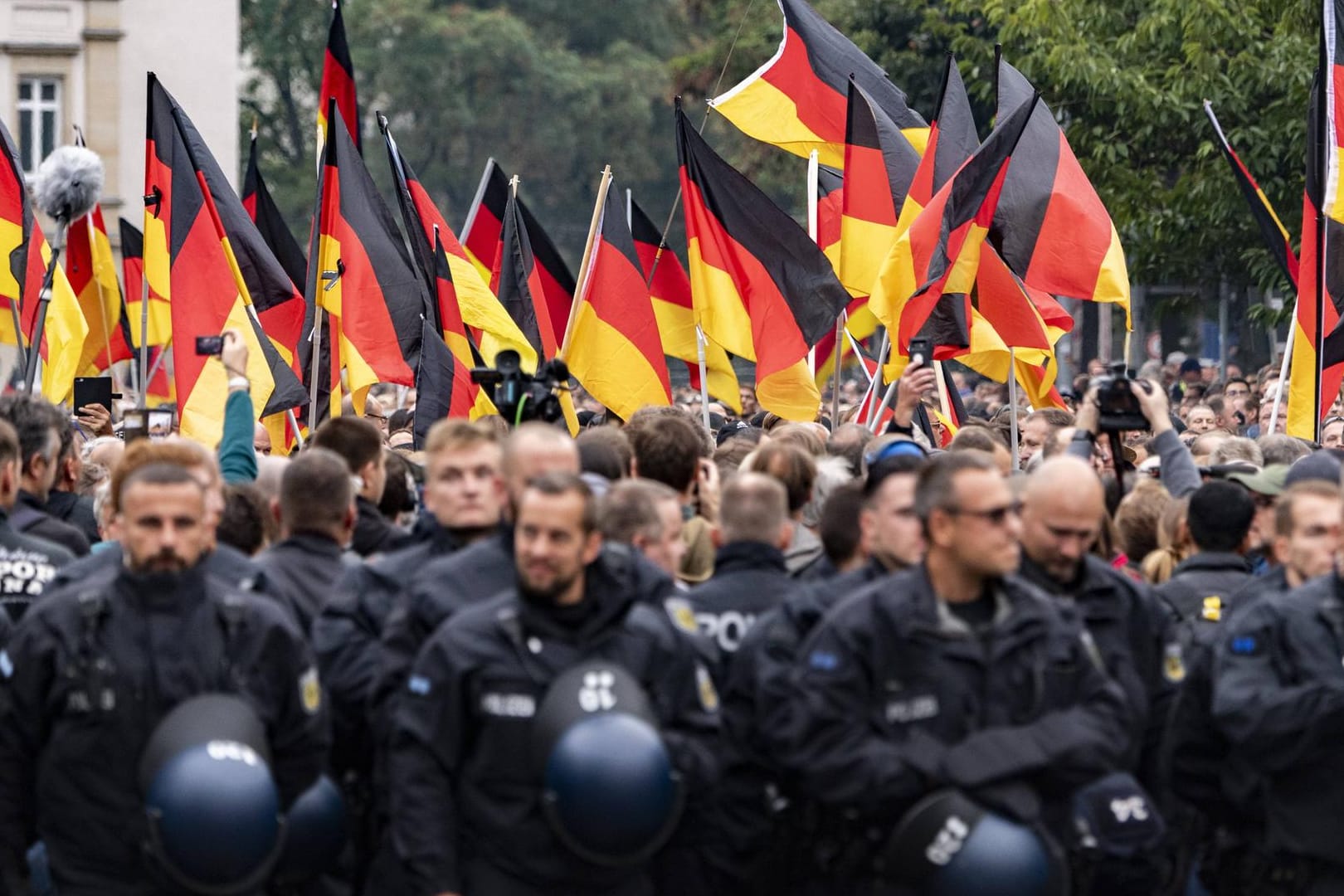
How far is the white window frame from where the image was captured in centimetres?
4122

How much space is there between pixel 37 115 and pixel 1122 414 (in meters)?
35.8

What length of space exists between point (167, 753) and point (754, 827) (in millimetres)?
1614

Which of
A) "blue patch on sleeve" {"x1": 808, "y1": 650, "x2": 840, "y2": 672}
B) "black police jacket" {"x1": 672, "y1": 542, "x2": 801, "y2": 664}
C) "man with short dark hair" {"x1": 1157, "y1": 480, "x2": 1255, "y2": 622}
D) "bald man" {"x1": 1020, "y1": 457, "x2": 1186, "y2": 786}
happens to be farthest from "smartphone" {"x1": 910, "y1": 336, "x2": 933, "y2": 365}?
"blue patch on sleeve" {"x1": 808, "y1": 650, "x2": 840, "y2": 672}

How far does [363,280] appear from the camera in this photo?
13.1 m

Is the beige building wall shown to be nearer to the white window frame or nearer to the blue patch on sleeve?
the white window frame

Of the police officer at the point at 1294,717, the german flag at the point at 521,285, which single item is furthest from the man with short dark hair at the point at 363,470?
the german flag at the point at 521,285

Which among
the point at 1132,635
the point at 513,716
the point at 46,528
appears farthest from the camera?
the point at 46,528

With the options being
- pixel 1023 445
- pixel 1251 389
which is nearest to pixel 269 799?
pixel 1023 445

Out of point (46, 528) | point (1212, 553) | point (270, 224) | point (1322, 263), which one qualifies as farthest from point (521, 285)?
point (1212, 553)

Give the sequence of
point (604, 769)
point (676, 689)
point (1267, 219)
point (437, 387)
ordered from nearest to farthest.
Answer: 1. point (604, 769)
2. point (676, 689)
3. point (437, 387)
4. point (1267, 219)

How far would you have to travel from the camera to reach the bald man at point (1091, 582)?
6.65 m

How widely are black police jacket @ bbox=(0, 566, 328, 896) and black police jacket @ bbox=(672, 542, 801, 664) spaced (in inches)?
47.5

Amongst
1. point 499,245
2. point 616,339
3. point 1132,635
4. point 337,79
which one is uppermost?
point 337,79

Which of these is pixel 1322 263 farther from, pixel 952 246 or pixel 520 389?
pixel 520 389
